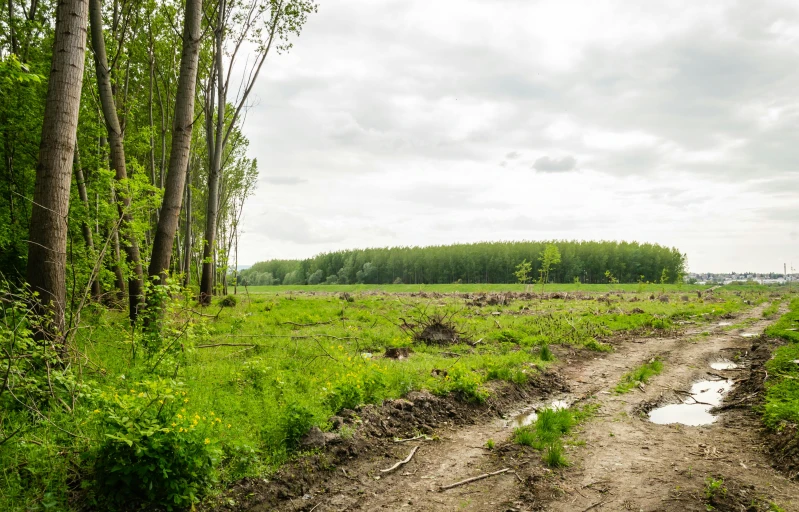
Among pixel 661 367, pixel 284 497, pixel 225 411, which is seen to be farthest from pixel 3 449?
pixel 661 367

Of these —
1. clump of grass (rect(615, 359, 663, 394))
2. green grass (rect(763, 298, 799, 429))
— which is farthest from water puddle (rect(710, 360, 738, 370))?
clump of grass (rect(615, 359, 663, 394))

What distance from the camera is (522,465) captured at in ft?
17.8

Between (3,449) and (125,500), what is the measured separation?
54.6 inches

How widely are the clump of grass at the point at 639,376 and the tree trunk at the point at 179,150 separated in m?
9.81

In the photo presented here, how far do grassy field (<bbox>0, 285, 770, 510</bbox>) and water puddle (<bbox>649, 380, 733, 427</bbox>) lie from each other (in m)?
2.57

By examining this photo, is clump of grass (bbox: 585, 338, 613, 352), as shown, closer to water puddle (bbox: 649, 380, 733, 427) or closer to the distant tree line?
water puddle (bbox: 649, 380, 733, 427)

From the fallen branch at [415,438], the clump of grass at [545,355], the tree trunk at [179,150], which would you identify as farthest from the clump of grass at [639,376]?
the tree trunk at [179,150]

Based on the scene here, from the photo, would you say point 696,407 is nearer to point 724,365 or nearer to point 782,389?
point 782,389

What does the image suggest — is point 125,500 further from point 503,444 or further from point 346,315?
point 346,315

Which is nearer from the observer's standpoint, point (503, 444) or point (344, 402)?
point (503, 444)

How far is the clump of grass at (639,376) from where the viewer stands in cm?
886

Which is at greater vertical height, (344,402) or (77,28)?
(77,28)

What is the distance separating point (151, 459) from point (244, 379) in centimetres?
325

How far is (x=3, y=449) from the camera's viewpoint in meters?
4.25
